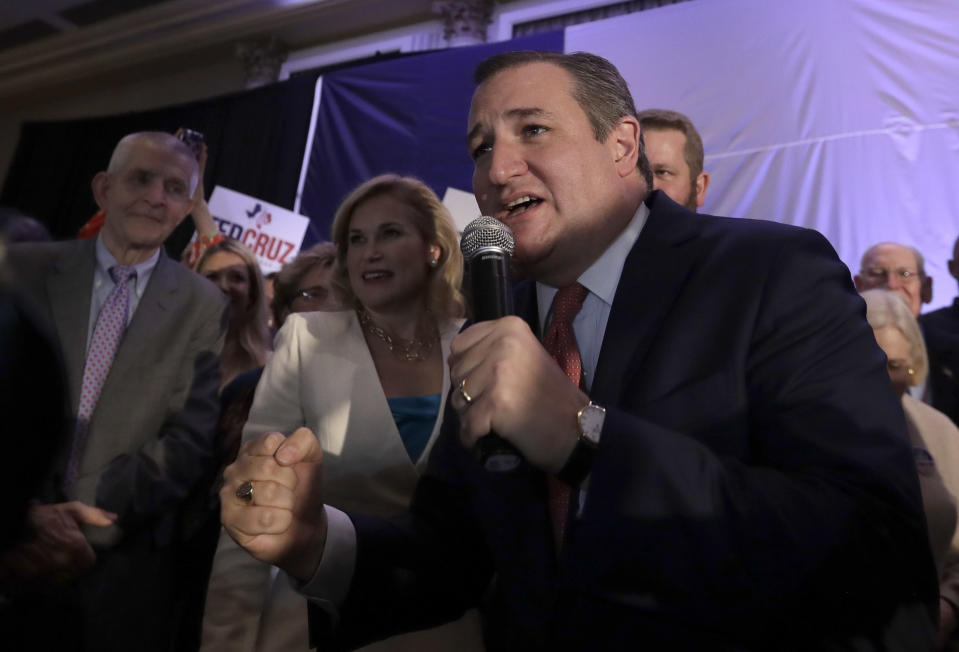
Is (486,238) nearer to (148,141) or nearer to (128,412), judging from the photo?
(128,412)

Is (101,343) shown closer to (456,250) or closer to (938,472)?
(456,250)

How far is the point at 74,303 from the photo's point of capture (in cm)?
216

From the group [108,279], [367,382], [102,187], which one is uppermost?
[102,187]

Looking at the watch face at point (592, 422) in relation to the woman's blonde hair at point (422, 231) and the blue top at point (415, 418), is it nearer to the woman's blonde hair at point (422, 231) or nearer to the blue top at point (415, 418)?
the blue top at point (415, 418)

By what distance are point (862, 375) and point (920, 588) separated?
0.88ft

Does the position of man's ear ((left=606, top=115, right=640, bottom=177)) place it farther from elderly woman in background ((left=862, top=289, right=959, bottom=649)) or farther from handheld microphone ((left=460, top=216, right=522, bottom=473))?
elderly woman in background ((left=862, top=289, right=959, bottom=649))

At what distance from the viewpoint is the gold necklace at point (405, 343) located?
2.08 meters

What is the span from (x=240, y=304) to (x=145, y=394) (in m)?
1.00

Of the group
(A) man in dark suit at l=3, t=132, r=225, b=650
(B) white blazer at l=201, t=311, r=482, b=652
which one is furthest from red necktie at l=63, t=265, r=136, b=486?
(B) white blazer at l=201, t=311, r=482, b=652

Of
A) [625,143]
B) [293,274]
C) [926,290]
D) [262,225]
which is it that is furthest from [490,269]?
[262,225]

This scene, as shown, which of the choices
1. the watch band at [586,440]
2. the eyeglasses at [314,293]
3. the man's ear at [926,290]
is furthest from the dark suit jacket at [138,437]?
the man's ear at [926,290]

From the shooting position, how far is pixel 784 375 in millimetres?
916

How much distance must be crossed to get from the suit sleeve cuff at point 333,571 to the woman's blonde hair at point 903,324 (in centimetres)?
172

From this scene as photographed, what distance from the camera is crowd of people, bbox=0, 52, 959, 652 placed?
2.62 ft
